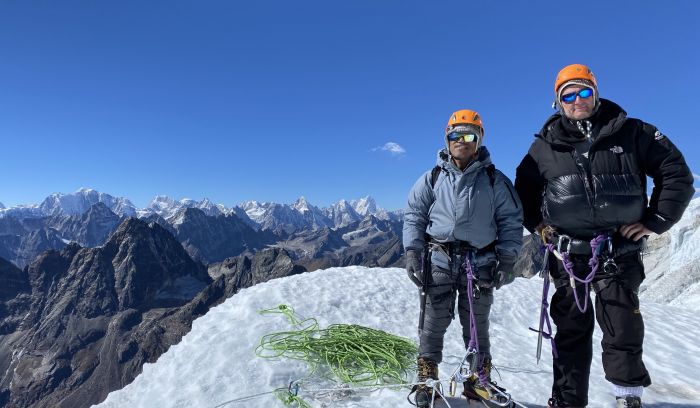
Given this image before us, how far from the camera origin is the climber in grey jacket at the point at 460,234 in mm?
6910

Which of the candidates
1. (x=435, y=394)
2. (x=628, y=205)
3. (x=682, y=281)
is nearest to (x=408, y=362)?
(x=435, y=394)

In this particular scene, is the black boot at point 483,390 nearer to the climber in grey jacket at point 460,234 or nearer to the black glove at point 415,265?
the climber in grey jacket at point 460,234

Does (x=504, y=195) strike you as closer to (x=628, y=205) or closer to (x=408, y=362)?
(x=628, y=205)

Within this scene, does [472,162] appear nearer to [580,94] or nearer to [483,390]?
[580,94]

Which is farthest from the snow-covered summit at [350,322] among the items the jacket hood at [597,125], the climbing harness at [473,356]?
the jacket hood at [597,125]

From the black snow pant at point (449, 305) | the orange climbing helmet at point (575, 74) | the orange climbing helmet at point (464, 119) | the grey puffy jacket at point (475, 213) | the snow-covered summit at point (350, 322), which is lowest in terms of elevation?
the snow-covered summit at point (350, 322)

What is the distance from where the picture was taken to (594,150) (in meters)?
6.20

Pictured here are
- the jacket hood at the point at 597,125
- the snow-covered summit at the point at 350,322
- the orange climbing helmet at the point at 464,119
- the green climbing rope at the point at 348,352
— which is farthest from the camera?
the green climbing rope at the point at 348,352

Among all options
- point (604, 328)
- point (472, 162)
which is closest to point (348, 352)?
point (472, 162)

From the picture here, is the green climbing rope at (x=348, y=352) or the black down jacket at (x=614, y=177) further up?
the black down jacket at (x=614, y=177)

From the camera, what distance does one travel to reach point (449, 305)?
7109mm

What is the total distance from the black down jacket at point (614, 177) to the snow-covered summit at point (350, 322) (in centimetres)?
398

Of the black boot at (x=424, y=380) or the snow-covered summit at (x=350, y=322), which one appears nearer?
the black boot at (x=424, y=380)

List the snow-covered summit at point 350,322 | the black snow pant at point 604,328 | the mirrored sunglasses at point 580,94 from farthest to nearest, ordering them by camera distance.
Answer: the snow-covered summit at point 350,322 < the mirrored sunglasses at point 580,94 < the black snow pant at point 604,328
